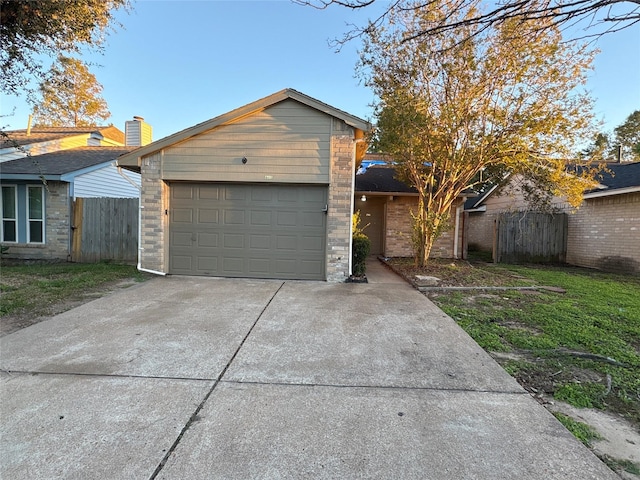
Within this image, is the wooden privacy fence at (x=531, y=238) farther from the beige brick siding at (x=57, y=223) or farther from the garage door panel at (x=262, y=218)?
the beige brick siding at (x=57, y=223)

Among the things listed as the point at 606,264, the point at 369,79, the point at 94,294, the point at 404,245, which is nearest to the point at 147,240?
the point at 94,294

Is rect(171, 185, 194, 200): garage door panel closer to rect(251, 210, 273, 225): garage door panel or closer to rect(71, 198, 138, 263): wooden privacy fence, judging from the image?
rect(251, 210, 273, 225): garage door panel

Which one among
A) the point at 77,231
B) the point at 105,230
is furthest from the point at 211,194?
the point at 77,231

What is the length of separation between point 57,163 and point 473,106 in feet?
41.7

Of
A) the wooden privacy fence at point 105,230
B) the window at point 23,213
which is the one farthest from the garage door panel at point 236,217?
the window at point 23,213

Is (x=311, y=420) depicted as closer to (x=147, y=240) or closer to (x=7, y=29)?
(x=147, y=240)

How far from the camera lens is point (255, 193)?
7.95 m

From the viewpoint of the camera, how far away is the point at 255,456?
2.03 metres

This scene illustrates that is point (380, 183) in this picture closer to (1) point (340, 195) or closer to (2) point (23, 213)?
(1) point (340, 195)

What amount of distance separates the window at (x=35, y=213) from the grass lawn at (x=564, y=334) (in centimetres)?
1145

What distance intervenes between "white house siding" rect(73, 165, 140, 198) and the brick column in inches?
165

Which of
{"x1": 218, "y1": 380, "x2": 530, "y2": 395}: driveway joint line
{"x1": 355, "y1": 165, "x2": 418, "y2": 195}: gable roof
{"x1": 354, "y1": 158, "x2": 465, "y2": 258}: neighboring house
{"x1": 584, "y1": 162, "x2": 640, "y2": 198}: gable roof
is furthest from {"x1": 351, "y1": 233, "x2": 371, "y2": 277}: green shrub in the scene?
{"x1": 584, "y1": 162, "x2": 640, "y2": 198}: gable roof

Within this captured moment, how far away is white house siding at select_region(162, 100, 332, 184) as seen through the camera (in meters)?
7.63

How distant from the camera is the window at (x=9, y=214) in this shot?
10242mm
